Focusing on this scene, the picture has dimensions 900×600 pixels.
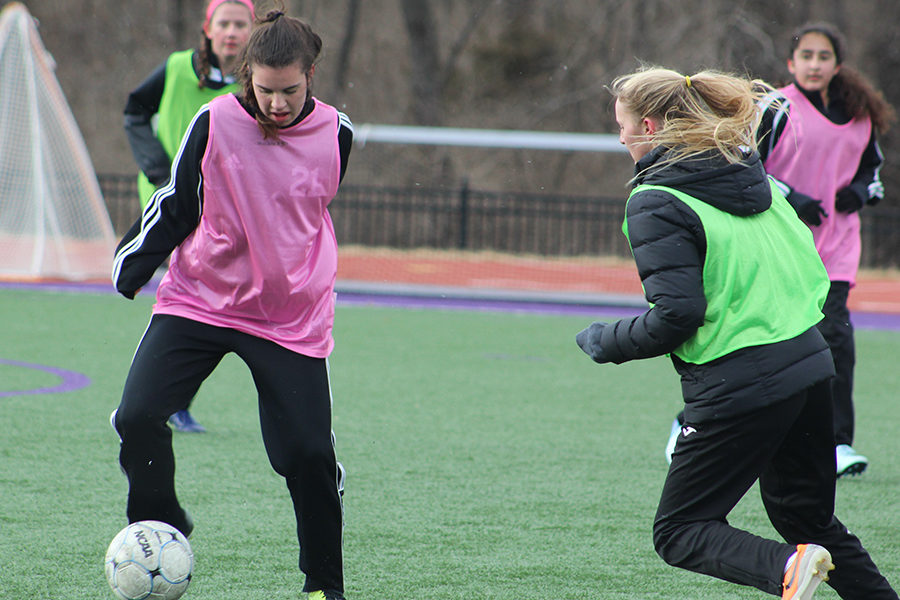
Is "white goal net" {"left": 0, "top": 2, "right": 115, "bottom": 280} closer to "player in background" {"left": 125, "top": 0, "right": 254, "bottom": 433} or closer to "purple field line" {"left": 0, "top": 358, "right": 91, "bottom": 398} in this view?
"purple field line" {"left": 0, "top": 358, "right": 91, "bottom": 398}

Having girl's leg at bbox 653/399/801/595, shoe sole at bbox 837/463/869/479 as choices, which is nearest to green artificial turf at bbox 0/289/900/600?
shoe sole at bbox 837/463/869/479

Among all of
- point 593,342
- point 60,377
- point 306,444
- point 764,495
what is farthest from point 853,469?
point 60,377

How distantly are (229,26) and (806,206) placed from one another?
9.55 ft

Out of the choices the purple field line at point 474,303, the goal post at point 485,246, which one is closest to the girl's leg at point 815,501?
the purple field line at point 474,303

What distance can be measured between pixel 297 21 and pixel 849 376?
3307 millimetres

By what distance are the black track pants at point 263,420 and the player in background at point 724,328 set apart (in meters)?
0.89

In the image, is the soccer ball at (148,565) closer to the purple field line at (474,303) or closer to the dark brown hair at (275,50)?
the dark brown hair at (275,50)

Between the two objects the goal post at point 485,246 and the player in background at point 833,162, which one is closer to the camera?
the player in background at point 833,162

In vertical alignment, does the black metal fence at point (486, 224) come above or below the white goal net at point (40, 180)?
below

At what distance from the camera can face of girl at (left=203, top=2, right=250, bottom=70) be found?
577 centimetres

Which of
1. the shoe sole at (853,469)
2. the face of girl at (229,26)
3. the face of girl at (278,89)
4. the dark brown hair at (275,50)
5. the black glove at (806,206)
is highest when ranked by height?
the face of girl at (229,26)

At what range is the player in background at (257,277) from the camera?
138 inches

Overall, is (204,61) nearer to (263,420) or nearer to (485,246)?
(263,420)

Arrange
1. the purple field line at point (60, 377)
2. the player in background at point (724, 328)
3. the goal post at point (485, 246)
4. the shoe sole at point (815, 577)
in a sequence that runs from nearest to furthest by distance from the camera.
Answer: the shoe sole at point (815, 577)
the player in background at point (724, 328)
the purple field line at point (60, 377)
the goal post at point (485, 246)
